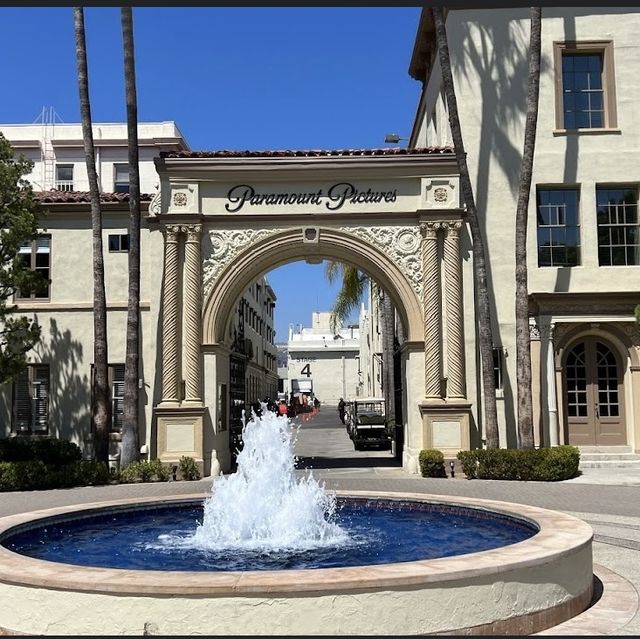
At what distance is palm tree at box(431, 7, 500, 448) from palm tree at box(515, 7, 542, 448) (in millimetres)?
654

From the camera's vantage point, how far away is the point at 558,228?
20.1m

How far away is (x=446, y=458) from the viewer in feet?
60.6

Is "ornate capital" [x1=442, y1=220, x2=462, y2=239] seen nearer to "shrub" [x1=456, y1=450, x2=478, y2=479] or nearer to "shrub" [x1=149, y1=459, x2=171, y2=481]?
"shrub" [x1=456, y1=450, x2=478, y2=479]

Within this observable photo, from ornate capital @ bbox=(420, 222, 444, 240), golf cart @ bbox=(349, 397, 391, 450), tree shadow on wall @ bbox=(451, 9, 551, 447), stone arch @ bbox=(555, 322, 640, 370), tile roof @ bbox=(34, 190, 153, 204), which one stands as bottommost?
golf cart @ bbox=(349, 397, 391, 450)

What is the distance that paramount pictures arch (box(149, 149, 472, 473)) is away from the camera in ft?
62.7

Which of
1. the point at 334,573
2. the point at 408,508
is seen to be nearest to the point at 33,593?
the point at 334,573

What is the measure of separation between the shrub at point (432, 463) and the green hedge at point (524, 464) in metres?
0.64

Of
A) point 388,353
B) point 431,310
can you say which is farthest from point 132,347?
point 388,353

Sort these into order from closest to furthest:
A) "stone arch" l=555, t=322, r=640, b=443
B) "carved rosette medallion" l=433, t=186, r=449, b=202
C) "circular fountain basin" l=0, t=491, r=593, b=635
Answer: "circular fountain basin" l=0, t=491, r=593, b=635, "carved rosette medallion" l=433, t=186, r=449, b=202, "stone arch" l=555, t=322, r=640, b=443

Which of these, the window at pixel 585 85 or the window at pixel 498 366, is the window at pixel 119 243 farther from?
the window at pixel 585 85

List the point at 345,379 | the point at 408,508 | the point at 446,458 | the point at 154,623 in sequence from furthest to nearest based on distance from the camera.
→ the point at 345,379 → the point at 446,458 → the point at 408,508 → the point at 154,623

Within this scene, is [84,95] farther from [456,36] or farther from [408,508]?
[408,508]

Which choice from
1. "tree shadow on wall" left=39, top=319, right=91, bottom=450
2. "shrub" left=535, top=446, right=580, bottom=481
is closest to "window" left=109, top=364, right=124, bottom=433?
"tree shadow on wall" left=39, top=319, right=91, bottom=450

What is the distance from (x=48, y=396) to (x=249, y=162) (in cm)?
791
